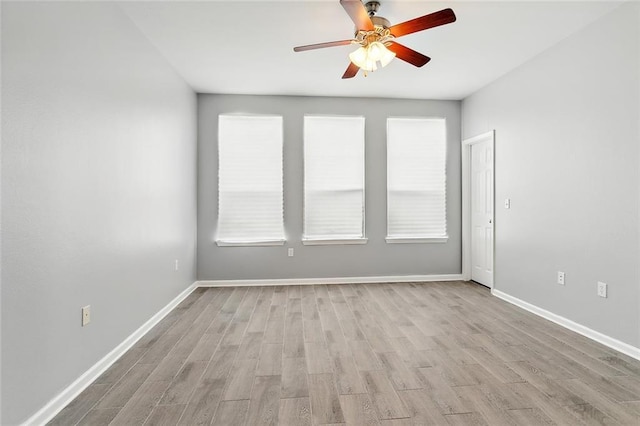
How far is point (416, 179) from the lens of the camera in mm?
4984

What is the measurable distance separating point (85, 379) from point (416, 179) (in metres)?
4.42

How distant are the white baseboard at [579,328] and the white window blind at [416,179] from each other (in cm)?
145

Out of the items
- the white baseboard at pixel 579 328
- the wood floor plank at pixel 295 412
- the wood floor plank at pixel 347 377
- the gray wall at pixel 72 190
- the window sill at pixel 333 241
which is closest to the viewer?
the gray wall at pixel 72 190

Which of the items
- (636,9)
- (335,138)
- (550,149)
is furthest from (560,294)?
(335,138)

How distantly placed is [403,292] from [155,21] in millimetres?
3974

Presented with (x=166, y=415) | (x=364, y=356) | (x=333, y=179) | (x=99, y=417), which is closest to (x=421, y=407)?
(x=364, y=356)

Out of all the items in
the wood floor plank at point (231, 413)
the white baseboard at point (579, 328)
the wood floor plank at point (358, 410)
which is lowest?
the wood floor plank at point (231, 413)

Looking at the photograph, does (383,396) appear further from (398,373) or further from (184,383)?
(184,383)

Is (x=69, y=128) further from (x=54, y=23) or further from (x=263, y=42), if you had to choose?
(x=263, y=42)

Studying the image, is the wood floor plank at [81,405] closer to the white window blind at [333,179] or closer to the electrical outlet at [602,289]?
the white window blind at [333,179]

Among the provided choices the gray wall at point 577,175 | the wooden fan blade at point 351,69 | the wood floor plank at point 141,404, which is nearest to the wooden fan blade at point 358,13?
the wooden fan blade at point 351,69

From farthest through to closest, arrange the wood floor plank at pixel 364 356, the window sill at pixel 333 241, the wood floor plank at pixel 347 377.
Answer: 1. the window sill at pixel 333 241
2. the wood floor plank at pixel 364 356
3. the wood floor plank at pixel 347 377

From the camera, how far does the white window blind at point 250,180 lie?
4.71 meters

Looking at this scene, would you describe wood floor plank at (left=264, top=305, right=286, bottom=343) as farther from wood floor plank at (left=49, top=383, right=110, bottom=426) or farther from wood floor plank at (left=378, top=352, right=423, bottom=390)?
wood floor plank at (left=49, top=383, right=110, bottom=426)
